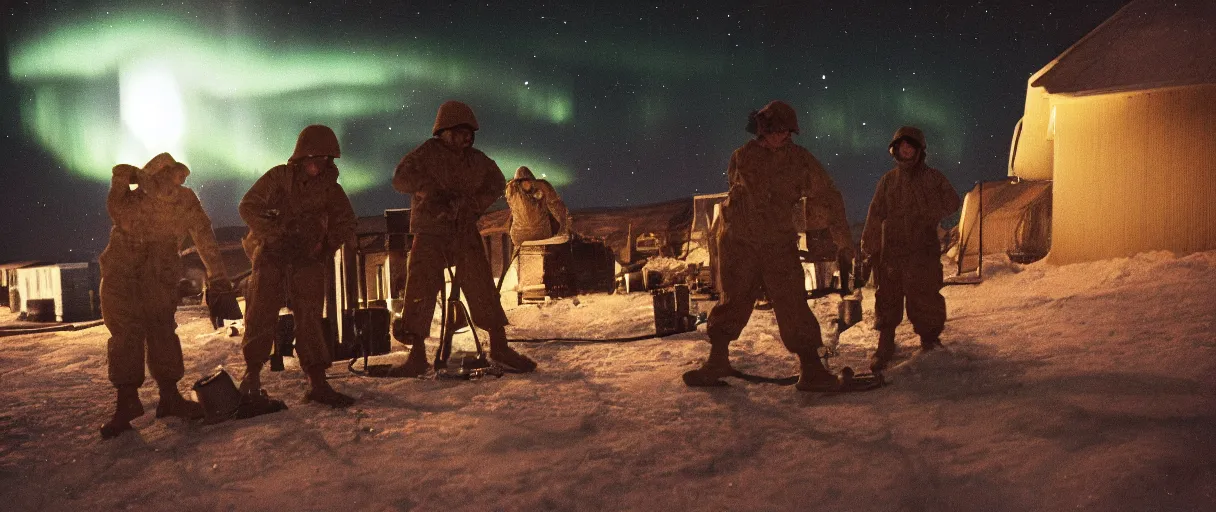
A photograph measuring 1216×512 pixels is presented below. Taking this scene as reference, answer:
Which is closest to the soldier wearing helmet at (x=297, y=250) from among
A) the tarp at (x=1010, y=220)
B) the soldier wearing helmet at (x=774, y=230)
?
the soldier wearing helmet at (x=774, y=230)

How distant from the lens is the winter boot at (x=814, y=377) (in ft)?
18.3

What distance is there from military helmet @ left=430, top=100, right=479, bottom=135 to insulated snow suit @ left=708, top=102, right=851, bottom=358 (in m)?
2.30

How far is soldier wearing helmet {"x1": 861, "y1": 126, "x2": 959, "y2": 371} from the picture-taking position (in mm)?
6340

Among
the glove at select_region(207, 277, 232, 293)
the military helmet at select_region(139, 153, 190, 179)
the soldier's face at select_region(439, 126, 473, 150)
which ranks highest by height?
the soldier's face at select_region(439, 126, 473, 150)

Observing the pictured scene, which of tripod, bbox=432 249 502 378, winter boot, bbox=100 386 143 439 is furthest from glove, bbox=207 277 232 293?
tripod, bbox=432 249 502 378

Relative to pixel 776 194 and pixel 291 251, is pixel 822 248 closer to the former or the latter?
pixel 776 194

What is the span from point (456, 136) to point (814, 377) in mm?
3502

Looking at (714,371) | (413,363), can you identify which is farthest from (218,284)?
(714,371)

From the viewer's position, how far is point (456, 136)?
22.3 ft

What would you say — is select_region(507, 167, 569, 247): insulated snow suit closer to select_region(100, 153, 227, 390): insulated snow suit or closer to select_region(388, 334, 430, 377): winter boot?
select_region(388, 334, 430, 377): winter boot

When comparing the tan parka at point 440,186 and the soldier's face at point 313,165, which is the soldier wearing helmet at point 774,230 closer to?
the tan parka at point 440,186

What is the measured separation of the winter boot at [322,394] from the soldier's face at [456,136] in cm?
214

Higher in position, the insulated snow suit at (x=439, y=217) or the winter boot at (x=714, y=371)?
the insulated snow suit at (x=439, y=217)

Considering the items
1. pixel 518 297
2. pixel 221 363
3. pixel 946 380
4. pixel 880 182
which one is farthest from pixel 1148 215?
pixel 221 363
